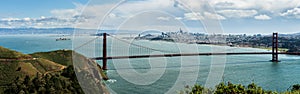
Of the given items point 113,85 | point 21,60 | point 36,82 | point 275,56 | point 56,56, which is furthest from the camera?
point 275,56

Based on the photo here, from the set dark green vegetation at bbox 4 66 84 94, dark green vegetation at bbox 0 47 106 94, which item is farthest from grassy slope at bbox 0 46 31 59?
dark green vegetation at bbox 4 66 84 94

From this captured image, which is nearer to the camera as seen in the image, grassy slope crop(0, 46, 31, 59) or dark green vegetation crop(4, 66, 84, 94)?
dark green vegetation crop(4, 66, 84, 94)

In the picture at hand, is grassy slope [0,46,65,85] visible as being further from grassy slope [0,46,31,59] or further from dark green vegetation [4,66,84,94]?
dark green vegetation [4,66,84,94]

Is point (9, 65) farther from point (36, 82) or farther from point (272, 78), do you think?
point (272, 78)

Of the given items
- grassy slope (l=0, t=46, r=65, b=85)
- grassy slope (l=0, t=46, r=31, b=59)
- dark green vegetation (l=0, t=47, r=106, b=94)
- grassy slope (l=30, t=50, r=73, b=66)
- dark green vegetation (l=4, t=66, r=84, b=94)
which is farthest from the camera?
grassy slope (l=30, t=50, r=73, b=66)

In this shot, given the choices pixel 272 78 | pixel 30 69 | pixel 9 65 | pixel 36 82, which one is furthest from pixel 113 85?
pixel 272 78

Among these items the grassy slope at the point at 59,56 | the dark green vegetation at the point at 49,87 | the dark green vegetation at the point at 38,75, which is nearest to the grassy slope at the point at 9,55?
the dark green vegetation at the point at 38,75

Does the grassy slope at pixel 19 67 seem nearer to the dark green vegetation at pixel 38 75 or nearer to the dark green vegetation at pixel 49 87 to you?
the dark green vegetation at pixel 38 75

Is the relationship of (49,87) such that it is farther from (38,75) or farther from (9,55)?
(9,55)

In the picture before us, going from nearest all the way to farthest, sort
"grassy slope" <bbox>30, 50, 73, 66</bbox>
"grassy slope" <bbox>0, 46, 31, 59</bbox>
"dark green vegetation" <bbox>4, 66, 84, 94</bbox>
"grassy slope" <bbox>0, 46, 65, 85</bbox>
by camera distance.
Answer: "dark green vegetation" <bbox>4, 66, 84, 94</bbox> → "grassy slope" <bbox>0, 46, 65, 85</bbox> → "grassy slope" <bbox>0, 46, 31, 59</bbox> → "grassy slope" <bbox>30, 50, 73, 66</bbox>
